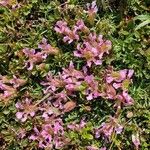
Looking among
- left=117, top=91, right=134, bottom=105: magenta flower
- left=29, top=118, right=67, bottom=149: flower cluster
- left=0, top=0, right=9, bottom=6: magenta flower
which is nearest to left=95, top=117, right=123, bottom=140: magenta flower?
left=117, top=91, right=134, bottom=105: magenta flower

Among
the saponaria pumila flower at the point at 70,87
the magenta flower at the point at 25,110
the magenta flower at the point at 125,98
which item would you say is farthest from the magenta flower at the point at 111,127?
the magenta flower at the point at 25,110

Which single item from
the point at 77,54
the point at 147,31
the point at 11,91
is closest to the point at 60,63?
the point at 77,54

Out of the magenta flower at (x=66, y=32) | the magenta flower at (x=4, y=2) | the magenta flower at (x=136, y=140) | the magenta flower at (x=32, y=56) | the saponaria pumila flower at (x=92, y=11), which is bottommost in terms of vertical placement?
the magenta flower at (x=136, y=140)

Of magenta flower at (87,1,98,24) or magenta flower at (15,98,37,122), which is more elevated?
magenta flower at (87,1,98,24)

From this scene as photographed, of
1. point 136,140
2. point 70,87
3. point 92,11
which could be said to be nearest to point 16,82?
point 70,87

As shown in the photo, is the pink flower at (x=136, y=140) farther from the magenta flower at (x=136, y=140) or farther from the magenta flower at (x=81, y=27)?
the magenta flower at (x=81, y=27)

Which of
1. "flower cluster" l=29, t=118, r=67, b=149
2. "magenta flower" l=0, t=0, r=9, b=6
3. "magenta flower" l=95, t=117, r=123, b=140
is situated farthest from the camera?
"magenta flower" l=0, t=0, r=9, b=6

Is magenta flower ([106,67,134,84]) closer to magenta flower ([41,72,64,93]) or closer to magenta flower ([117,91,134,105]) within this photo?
magenta flower ([117,91,134,105])

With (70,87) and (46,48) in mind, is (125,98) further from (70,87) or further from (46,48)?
(46,48)
